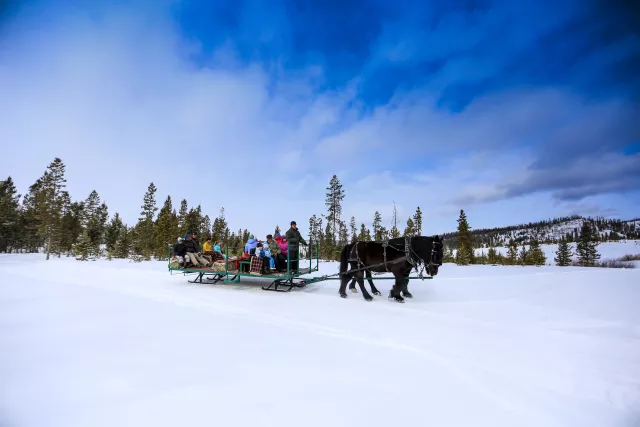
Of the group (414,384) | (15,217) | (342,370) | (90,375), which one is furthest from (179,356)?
(15,217)

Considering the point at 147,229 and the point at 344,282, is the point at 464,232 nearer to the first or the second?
the point at 344,282

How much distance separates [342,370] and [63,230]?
64.2 meters

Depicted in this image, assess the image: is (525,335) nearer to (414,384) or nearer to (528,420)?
(528,420)

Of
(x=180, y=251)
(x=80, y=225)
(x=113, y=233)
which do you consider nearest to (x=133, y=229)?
(x=113, y=233)

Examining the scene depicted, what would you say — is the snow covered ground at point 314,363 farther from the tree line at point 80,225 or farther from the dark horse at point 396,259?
the tree line at point 80,225

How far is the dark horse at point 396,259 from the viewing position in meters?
8.37

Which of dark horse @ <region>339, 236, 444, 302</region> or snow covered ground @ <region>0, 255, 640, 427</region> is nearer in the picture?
snow covered ground @ <region>0, 255, 640, 427</region>

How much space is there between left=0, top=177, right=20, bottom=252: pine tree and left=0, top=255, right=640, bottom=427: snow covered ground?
59492mm

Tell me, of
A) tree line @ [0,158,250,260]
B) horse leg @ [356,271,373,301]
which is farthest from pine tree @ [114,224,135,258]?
horse leg @ [356,271,373,301]

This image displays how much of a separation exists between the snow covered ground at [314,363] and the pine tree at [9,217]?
2342 inches

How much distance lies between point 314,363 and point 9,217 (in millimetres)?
71174

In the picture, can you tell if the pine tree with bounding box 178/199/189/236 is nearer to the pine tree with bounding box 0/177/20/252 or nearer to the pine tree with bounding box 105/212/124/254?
the pine tree with bounding box 105/212/124/254

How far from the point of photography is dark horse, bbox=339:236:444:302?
27.5ft

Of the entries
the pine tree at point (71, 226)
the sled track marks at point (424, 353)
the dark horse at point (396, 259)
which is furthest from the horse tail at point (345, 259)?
the pine tree at point (71, 226)
